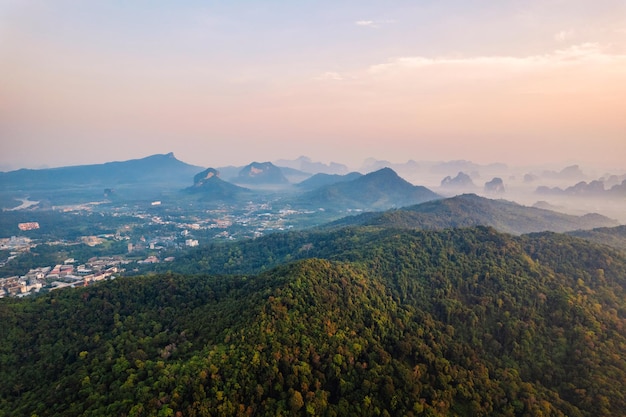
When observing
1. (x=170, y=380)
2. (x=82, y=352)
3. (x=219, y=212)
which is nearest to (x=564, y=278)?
(x=170, y=380)

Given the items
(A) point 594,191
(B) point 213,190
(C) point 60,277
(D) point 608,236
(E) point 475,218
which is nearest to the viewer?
(C) point 60,277

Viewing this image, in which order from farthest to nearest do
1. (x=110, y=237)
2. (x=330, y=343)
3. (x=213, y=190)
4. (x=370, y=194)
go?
(x=213, y=190), (x=370, y=194), (x=110, y=237), (x=330, y=343)

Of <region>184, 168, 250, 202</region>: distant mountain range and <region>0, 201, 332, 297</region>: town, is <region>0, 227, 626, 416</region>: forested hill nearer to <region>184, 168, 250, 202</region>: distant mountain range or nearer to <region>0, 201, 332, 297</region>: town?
<region>0, 201, 332, 297</region>: town

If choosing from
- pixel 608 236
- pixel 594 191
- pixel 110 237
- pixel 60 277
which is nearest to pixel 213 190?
Answer: pixel 110 237

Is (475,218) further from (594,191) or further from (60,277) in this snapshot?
(594,191)

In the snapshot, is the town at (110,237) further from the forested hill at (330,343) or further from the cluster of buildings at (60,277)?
the forested hill at (330,343)
